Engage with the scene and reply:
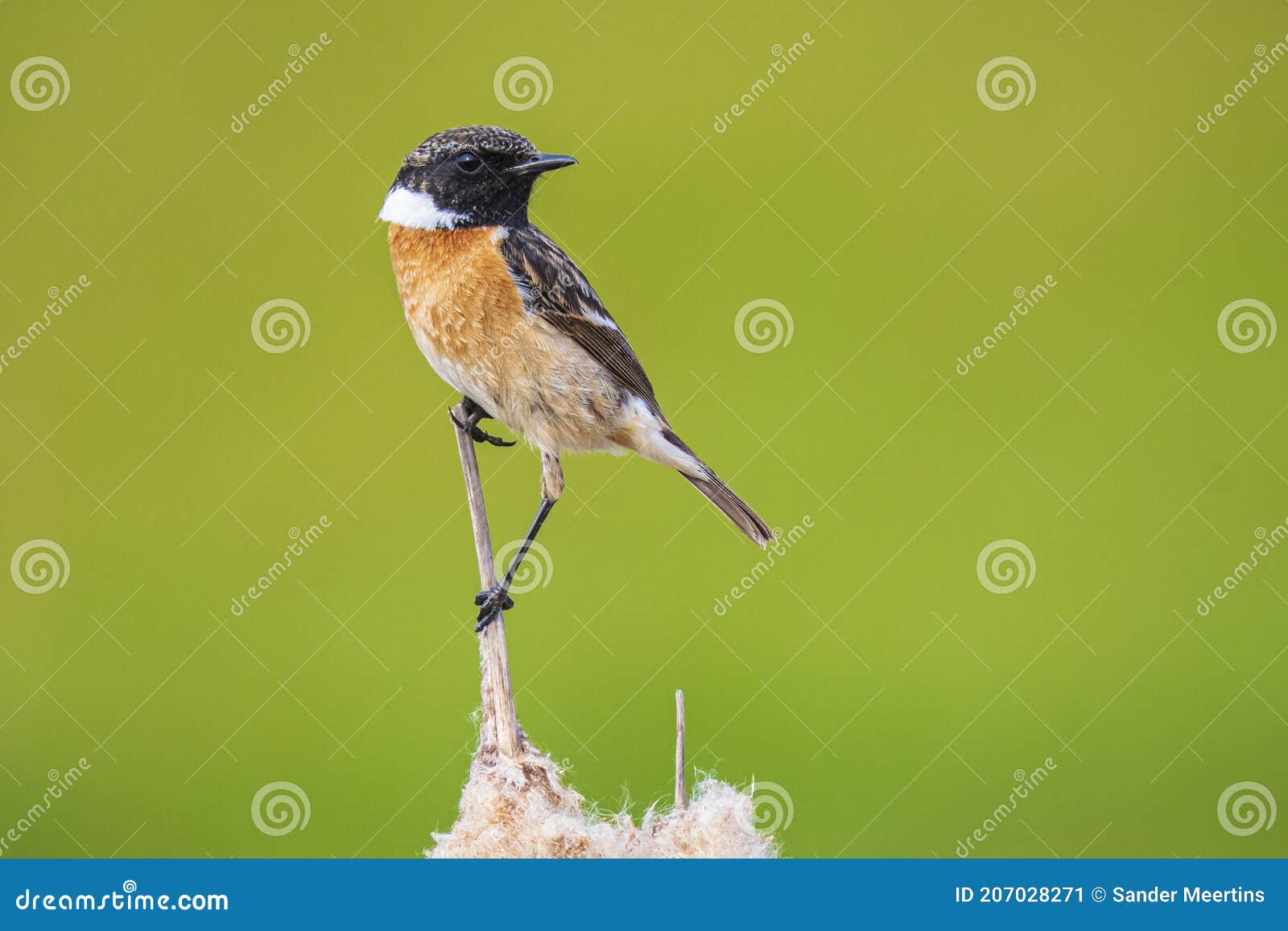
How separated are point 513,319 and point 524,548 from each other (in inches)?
32.2

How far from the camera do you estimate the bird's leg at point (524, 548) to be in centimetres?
359

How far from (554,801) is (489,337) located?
1612 millimetres

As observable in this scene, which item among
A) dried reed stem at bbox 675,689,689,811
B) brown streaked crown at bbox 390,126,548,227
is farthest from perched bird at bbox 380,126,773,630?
dried reed stem at bbox 675,689,689,811

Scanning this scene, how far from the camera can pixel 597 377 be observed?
421 centimetres

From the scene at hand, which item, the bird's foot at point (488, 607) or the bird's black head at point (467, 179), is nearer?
the bird's foot at point (488, 607)

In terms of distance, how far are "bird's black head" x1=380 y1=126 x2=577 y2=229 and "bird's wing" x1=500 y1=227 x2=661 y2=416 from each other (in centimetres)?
13

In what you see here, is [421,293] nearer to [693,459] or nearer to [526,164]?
[526,164]

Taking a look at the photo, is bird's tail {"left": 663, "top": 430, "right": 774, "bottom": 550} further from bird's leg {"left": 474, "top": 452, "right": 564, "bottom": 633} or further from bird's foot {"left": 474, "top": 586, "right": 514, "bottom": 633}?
bird's foot {"left": 474, "top": 586, "right": 514, "bottom": 633}

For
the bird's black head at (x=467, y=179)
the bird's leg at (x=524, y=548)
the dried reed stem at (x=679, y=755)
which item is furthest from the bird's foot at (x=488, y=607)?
the bird's black head at (x=467, y=179)

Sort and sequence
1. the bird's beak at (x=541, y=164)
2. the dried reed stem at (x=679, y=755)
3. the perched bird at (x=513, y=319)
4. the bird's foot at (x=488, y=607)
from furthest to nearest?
the perched bird at (x=513, y=319), the bird's beak at (x=541, y=164), the bird's foot at (x=488, y=607), the dried reed stem at (x=679, y=755)

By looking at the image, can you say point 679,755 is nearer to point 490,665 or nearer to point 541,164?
point 490,665

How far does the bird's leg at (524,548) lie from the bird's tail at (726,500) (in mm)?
438

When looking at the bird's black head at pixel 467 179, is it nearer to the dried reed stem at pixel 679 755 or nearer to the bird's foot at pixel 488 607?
the bird's foot at pixel 488 607

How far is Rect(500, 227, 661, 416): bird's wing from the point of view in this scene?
4062 millimetres
